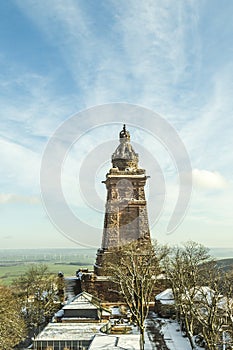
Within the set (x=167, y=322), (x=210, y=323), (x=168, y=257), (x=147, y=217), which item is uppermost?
(x=147, y=217)

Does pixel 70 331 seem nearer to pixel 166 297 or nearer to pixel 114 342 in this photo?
pixel 114 342

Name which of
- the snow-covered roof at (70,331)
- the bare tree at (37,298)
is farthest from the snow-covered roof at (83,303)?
the bare tree at (37,298)

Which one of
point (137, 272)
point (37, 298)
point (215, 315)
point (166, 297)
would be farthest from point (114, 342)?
point (37, 298)

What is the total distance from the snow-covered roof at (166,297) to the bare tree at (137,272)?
1.13 metres

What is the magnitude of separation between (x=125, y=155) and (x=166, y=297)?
22022 millimetres

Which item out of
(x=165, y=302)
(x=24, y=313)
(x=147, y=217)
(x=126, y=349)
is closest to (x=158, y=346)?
(x=126, y=349)

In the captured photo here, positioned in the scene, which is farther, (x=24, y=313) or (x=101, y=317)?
(x=24, y=313)

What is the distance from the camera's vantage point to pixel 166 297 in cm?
3888

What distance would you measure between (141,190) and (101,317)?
19962mm

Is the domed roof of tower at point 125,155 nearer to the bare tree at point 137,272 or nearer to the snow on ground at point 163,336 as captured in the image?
the bare tree at point 137,272

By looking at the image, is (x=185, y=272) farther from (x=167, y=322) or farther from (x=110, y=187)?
(x=110, y=187)

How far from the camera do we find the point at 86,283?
4244cm

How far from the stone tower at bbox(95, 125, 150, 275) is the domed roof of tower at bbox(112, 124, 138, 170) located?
15 centimetres

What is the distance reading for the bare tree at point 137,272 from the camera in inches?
1079
